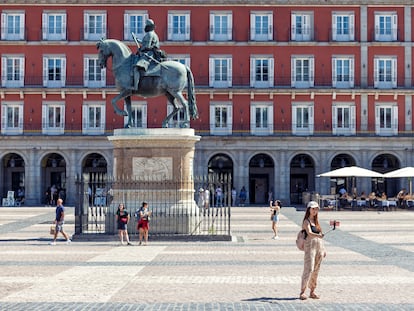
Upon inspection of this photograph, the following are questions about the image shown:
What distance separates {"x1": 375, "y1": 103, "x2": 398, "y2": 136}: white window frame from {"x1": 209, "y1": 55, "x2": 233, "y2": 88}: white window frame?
11291 mm

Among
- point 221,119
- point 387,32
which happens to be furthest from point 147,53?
point 387,32

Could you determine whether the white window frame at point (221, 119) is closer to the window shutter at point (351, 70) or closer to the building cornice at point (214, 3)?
the building cornice at point (214, 3)

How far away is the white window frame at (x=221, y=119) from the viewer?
55.5m

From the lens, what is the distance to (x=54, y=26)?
183ft

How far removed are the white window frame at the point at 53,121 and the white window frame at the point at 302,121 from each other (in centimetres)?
1725

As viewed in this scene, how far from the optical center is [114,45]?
26.7 metres

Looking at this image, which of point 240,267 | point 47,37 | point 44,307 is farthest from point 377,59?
point 44,307

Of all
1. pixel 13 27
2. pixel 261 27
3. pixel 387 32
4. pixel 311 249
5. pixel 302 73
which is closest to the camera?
pixel 311 249

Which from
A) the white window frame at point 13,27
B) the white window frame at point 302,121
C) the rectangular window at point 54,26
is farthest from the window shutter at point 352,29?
the white window frame at point 13,27

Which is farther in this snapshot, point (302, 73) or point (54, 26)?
point (302, 73)

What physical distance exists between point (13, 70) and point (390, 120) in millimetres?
28535

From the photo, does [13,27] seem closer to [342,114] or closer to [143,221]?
[342,114]

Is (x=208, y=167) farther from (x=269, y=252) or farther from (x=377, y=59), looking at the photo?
(x=269, y=252)

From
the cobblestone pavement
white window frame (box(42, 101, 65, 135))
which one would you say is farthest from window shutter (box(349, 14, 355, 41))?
the cobblestone pavement
